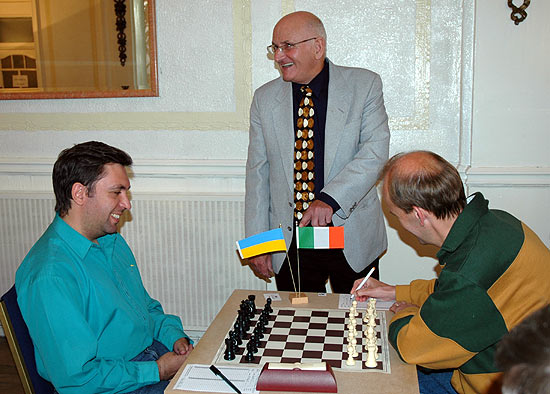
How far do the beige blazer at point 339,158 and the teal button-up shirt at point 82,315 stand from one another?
0.98 meters

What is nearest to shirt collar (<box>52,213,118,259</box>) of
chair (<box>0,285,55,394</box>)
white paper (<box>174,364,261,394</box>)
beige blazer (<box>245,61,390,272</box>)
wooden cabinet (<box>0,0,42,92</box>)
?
chair (<box>0,285,55,394</box>)

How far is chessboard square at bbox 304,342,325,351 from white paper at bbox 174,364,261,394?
0.75 ft

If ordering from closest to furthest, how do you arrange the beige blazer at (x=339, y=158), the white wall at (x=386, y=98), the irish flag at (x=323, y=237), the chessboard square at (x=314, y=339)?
the chessboard square at (x=314, y=339)
the irish flag at (x=323, y=237)
the beige blazer at (x=339, y=158)
the white wall at (x=386, y=98)

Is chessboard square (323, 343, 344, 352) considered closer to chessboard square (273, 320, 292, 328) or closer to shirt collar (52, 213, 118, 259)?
chessboard square (273, 320, 292, 328)

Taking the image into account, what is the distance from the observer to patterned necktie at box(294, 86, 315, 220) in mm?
3000

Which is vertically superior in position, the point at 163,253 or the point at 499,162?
the point at 499,162

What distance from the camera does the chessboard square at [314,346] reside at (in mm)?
1997

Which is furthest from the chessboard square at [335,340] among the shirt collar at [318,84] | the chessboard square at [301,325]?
the shirt collar at [318,84]

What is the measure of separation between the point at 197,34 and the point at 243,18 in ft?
1.00

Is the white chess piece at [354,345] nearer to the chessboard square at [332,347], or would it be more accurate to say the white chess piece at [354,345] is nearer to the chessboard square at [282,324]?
the chessboard square at [332,347]

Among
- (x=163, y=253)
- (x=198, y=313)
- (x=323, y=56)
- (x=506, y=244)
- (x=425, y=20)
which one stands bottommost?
(x=198, y=313)

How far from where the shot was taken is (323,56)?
9.91 ft

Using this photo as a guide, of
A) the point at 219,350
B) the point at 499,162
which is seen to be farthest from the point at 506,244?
the point at 499,162

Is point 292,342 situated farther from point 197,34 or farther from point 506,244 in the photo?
point 197,34
